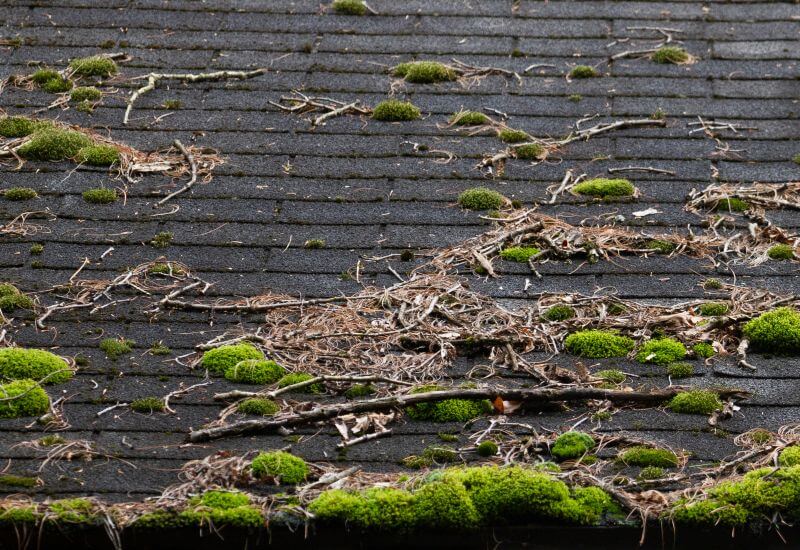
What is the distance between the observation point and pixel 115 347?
5891 millimetres

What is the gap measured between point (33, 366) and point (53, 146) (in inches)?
92.0

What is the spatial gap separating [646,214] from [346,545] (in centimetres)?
314

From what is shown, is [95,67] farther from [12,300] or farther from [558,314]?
[558,314]

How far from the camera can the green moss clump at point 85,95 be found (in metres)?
8.17

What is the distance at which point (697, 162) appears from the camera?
759 centimetres

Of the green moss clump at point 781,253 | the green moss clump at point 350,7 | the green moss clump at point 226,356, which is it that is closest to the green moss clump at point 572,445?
the green moss clump at point 226,356

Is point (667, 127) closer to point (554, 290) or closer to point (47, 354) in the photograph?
point (554, 290)

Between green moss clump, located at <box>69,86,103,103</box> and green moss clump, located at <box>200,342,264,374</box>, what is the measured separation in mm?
3026

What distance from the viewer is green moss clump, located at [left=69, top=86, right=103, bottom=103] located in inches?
322

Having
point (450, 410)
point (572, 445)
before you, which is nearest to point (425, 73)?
point (450, 410)

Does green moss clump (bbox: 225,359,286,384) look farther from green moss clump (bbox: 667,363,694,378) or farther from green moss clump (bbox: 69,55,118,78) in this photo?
green moss clump (bbox: 69,55,118,78)

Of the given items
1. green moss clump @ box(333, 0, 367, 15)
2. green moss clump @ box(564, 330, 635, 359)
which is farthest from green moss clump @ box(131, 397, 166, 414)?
green moss clump @ box(333, 0, 367, 15)

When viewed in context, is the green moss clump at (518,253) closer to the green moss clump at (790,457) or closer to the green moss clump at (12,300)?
the green moss clump at (790,457)

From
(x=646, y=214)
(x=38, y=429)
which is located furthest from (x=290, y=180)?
(x=38, y=429)
